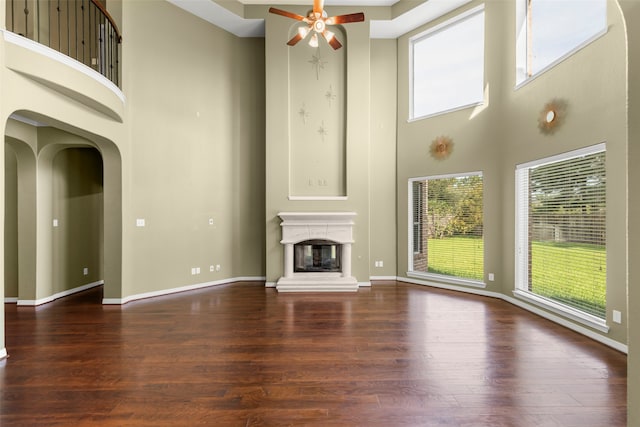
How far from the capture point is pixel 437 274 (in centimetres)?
618

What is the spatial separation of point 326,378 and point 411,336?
4.38 feet

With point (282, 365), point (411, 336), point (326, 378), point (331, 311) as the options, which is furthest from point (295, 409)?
point (331, 311)

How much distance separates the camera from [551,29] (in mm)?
4391

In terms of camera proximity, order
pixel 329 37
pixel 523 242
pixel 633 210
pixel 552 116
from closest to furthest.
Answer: pixel 633 210
pixel 552 116
pixel 329 37
pixel 523 242

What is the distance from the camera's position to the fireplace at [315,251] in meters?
5.91

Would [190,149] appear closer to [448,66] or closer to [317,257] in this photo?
[317,257]

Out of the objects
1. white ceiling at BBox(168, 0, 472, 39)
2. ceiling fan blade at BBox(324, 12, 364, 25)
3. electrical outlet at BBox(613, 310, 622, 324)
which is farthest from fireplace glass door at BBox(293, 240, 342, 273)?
white ceiling at BBox(168, 0, 472, 39)

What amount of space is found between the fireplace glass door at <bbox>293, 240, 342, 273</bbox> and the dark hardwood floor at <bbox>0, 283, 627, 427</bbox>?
1675mm

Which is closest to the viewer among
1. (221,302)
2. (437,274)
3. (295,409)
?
(295,409)

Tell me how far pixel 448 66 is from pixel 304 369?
580 centimetres

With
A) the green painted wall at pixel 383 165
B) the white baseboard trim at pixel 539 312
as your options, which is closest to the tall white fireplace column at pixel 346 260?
the green painted wall at pixel 383 165

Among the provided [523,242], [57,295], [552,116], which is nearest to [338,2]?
[552,116]

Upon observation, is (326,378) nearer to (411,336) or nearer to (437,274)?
(411,336)

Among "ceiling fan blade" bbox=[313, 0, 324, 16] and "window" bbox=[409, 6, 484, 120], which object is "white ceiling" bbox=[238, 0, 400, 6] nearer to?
"window" bbox=[409, 6, 484, 120]
